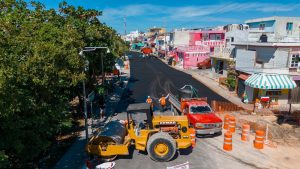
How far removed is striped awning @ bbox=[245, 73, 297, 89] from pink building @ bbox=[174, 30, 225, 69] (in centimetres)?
2939

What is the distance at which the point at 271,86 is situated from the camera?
23.7 meters

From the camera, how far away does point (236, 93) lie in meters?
31.6

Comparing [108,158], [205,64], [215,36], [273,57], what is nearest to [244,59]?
[273,57]

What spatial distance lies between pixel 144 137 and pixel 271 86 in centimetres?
1476

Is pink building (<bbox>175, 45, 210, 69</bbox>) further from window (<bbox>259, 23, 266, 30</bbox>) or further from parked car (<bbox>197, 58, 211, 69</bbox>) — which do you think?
window (<bbox>259, 23, 266, 30</bbox>)

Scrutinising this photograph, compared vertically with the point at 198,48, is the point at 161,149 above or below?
below

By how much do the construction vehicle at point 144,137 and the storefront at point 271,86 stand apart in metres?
12.1

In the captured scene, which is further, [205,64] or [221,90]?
[205,64]

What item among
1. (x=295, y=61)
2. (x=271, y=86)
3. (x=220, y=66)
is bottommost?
(x=271, y=86)

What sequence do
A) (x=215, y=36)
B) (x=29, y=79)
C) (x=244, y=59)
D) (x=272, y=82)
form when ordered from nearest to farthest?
(x=29, y=79) → (x=272, y=82) → (x=244, y=59) → (x=215, y=36)

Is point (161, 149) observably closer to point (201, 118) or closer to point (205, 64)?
point (201, 118)

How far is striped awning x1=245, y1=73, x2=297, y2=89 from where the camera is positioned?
23.8m

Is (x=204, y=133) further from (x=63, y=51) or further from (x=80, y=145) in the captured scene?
(x=63, y=51)

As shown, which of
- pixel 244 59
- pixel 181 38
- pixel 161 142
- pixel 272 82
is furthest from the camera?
pixel 181 38
